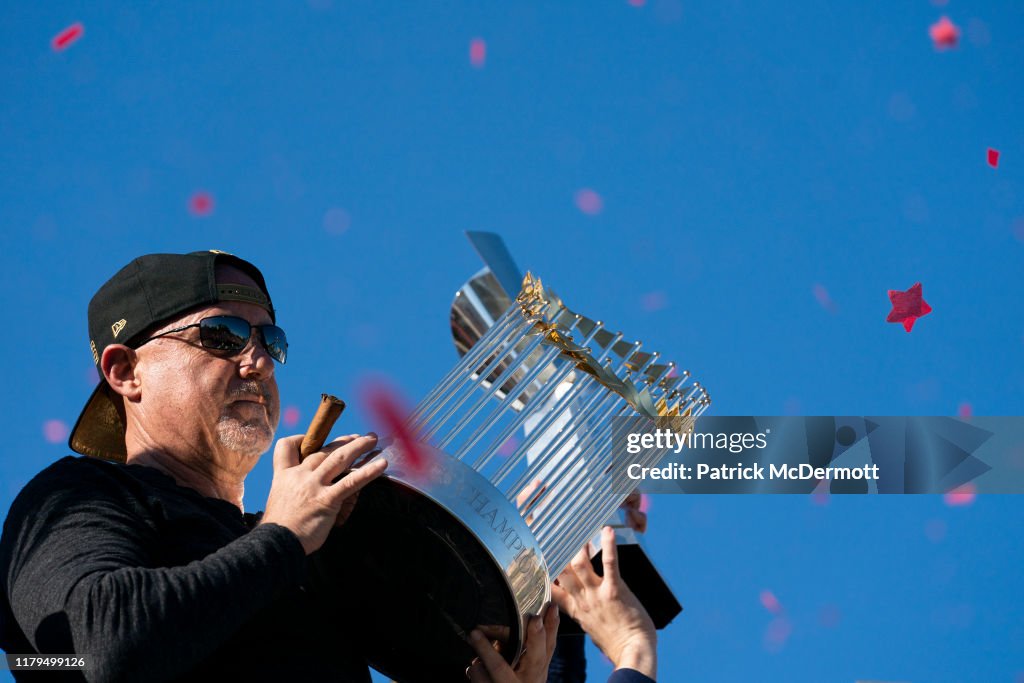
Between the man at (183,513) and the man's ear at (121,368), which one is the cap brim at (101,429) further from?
the man's ear at (121,368)

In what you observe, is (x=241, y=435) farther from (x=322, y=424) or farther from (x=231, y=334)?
(x=322, y=424)

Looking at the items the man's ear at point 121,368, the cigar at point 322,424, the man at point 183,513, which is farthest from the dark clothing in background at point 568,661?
the cigar at point 322,424

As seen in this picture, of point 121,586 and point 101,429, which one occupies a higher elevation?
point 101,429

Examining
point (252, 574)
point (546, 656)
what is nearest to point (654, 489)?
point (546, 656)

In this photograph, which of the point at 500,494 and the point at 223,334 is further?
the point at 223,334

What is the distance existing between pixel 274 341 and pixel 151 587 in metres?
1.12

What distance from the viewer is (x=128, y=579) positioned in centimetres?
226

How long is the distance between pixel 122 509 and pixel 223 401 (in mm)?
601

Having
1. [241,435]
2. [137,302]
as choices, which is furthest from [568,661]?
[137,302]

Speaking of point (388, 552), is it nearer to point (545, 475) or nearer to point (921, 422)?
point (545, 475)

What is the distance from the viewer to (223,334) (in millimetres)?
3209

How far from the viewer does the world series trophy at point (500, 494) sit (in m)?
2.44

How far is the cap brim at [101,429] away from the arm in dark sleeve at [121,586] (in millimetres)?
916

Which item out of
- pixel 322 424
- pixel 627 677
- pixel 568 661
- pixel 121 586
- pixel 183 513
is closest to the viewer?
pixel 121 586
